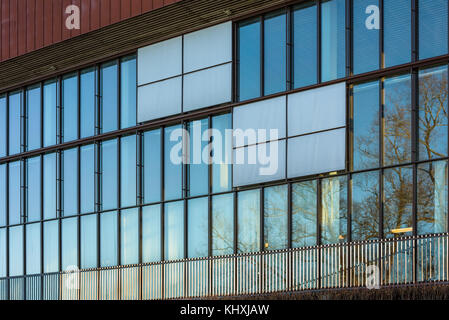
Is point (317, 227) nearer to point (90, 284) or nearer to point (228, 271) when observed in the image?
point (228, 271)

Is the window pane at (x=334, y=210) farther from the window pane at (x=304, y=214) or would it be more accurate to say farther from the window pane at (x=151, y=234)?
the window pane at (x=151, y=234)

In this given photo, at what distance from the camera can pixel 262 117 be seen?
107 ft

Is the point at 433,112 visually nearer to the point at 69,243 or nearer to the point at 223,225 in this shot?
the point at 223,225

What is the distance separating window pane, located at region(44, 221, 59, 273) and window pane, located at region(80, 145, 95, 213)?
6.46 feet

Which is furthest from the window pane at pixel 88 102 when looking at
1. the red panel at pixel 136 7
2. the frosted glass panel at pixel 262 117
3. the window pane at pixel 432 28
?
the window pane at pixel 432 28

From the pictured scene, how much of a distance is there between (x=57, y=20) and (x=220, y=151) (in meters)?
8.82

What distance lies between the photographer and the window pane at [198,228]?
34.0 metres

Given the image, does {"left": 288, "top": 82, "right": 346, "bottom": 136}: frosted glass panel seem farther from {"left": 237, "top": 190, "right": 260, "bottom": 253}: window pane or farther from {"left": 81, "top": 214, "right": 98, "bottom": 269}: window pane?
{"left": 81, "top": 214, "right": 98, "bottom": 269}: window pane

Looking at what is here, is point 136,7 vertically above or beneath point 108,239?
above

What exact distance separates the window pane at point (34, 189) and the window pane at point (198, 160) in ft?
28.3

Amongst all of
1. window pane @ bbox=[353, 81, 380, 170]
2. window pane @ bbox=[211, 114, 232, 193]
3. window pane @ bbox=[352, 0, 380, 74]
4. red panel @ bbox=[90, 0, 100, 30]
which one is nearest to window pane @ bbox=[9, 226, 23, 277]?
red panel @ bbox=[90, 0, 100, 30]

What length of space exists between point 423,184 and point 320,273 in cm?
409

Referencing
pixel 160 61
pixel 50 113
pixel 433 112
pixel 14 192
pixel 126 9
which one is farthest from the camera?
pixel 14 192

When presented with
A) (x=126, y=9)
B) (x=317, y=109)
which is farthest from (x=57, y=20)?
(x=317, y=109)
